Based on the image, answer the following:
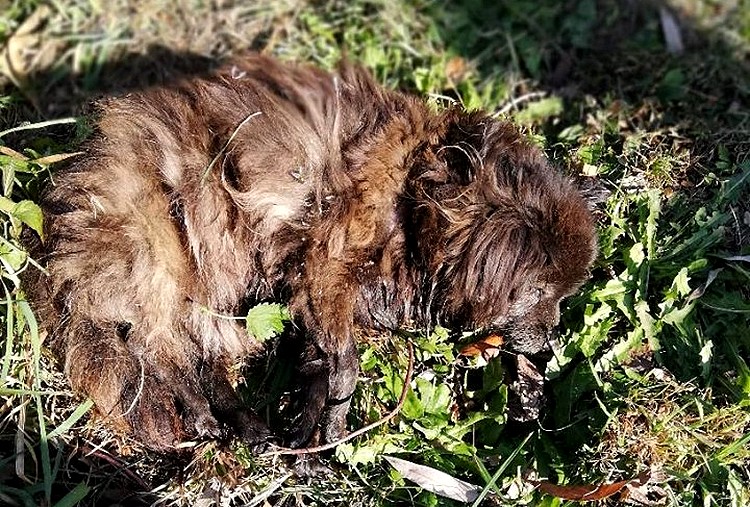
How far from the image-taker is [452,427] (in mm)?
4152

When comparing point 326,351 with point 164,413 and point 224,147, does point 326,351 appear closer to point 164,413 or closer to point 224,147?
A: point 164,413

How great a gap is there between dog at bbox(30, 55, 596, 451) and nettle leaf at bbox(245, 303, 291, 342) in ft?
0.23

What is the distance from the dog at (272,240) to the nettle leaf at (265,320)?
0.23 ft

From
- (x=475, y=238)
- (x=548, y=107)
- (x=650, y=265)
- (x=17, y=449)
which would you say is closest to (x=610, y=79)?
(x=548, y=107)

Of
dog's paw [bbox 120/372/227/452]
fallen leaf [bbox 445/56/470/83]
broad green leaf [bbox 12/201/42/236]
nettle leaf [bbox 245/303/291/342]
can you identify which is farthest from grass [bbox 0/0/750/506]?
nettle leaf [bbox 245/303/291/342]

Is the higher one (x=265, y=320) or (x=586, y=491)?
(x=265, y=320)

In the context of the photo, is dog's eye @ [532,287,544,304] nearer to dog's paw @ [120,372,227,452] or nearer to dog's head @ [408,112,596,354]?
dog's head @ [408,112,596,354]

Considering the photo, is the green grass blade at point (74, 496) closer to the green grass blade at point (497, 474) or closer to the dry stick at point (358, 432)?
the dry stick at point (358, 432)

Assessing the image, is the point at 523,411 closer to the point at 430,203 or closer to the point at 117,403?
the point at 430,203

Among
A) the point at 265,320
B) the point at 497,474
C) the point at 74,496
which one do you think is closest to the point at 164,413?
the point at 74,496

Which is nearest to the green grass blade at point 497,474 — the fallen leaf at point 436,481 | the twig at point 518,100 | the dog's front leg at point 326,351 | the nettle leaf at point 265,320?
the fallen leaf at point 436,481

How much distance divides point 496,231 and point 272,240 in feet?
3.48

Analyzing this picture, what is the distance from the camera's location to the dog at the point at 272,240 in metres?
3.72

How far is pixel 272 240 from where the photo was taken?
3846 millimetres
